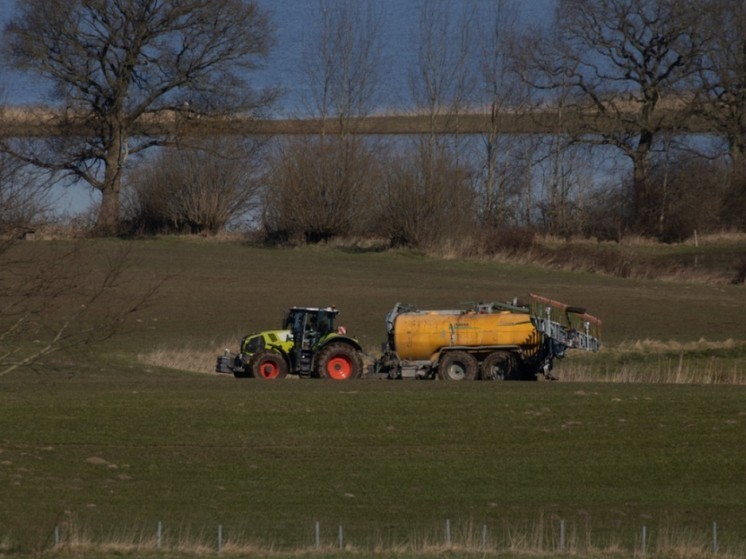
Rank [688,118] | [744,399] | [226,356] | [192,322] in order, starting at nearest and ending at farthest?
[744,399]
[226,356]
[192,322]
[688,118]

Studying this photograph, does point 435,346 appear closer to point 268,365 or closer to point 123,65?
point 268,365

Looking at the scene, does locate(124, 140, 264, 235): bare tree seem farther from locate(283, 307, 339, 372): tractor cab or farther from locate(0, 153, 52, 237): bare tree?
locate(0, 153, 52, 237): bare tree

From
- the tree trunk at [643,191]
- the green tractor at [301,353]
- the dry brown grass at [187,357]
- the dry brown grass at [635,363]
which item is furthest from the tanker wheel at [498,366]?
the tree trunk at [643,191]

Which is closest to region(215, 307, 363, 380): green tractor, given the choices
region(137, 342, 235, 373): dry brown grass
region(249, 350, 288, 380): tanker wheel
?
region(249, 350, 288, 380): tanker wheel

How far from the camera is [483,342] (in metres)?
34.0

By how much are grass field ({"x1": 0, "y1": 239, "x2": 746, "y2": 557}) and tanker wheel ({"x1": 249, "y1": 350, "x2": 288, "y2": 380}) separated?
1.64 metres

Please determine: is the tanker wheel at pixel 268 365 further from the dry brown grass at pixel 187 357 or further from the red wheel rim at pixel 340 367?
the dry brown grass at pixel 187 357

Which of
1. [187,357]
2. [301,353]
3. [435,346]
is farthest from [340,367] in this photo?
[187,357]

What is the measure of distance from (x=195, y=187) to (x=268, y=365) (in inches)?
1660

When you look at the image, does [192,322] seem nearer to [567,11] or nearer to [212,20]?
[212,20]

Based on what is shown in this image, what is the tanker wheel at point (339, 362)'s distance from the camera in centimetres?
3366

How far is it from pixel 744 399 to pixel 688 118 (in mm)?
54093

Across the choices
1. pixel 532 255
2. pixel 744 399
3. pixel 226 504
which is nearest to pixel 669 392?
pixel 744 399

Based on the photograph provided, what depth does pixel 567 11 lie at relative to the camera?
8006cm
